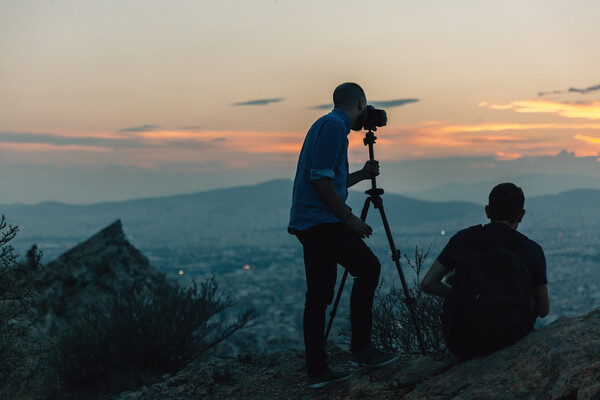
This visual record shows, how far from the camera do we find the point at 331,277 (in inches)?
184

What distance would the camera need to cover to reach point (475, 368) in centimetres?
418

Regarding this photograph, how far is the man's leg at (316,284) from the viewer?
4.48 metres

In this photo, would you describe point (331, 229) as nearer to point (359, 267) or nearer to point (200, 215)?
point (359, 267)

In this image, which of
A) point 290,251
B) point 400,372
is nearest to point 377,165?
point 400,372

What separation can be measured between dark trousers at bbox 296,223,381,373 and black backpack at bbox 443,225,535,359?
0.64 meters

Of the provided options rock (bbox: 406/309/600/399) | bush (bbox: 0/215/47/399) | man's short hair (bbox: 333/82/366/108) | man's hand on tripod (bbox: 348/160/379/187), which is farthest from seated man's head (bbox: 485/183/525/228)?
bush (bbox: 0/215/47/399)

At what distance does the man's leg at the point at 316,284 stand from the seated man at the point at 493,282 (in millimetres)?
777

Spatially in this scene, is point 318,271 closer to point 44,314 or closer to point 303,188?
point 303,188

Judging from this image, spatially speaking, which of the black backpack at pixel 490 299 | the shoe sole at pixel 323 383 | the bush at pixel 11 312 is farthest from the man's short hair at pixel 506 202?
the bush at pixel 11 312

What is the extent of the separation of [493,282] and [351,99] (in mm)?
1704

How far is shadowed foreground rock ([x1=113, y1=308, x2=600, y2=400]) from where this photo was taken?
360cm

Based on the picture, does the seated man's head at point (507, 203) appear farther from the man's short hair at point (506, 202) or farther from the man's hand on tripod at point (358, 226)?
the man's hand on tripod at point (358, 226)

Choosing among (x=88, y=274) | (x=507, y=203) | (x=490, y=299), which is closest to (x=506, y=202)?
(x=507, y=203)

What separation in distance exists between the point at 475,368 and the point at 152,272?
9.11 metres
